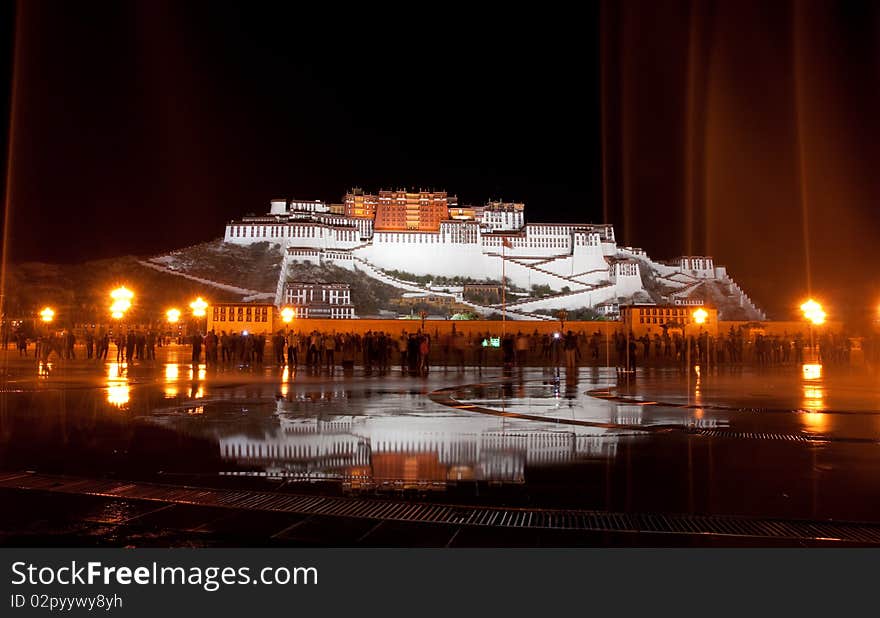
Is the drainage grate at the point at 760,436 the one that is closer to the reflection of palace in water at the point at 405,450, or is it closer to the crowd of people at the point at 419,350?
the reflection of palace in water at the point at 405,450

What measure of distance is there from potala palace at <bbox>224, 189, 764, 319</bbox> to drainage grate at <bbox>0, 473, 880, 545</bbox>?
9367cm

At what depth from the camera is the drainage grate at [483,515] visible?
4270mm

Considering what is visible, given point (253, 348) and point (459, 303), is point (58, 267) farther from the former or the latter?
point (253, 348)

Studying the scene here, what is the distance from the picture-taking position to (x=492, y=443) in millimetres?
7516

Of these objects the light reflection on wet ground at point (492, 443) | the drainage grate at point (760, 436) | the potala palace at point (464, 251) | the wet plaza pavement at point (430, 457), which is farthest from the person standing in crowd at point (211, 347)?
the potala palace at point (464, 251)

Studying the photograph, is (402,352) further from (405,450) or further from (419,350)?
(405,450)

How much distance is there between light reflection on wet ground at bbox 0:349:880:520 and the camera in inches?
213

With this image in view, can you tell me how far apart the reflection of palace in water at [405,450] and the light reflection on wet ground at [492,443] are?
0.9 inches

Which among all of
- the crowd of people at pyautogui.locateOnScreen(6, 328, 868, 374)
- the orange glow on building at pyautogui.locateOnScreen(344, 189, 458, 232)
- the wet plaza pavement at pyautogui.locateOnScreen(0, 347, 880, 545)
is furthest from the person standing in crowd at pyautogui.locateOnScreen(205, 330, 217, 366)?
the orange glow on building at pyautogui.locateOnScreen(344, 189, 458, 232)

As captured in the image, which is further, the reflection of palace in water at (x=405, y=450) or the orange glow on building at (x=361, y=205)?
the orange glow on building at (x=361, y=205)

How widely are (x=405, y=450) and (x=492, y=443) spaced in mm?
1034

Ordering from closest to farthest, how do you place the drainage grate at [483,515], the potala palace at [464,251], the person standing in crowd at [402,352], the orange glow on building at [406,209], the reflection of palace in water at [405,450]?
the drainage grate at [483,515], the reflection of palace in water at [405,450], the person standing in crowd at [402,352], the potala palace at [464,251], the orange glow on building at [406,209]

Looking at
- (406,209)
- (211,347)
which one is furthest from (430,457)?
(406,209)
